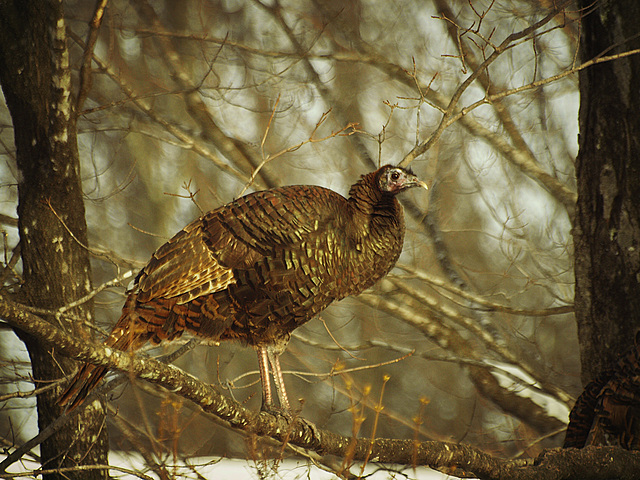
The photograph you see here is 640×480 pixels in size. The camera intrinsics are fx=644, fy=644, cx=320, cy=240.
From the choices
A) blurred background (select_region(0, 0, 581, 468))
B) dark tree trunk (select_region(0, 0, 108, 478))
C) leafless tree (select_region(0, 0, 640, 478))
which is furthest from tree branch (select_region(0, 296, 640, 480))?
blurred background (select_region(0, 0, 581, 468))

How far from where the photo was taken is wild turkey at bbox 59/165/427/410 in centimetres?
195

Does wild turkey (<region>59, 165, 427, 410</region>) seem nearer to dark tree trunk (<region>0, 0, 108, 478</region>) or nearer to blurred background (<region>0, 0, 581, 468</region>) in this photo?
dark tree trunk (<region>0, 0, 108, 478</region>)

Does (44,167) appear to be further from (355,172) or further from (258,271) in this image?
(355,172)

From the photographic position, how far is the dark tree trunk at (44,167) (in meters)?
2.54

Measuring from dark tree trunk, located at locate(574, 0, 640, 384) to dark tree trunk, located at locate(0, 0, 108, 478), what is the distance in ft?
6.76

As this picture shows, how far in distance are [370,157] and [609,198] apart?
1752 mm

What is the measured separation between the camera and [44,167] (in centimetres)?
256

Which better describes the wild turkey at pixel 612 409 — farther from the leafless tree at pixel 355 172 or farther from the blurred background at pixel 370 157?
the blurred background at pixel 370 157

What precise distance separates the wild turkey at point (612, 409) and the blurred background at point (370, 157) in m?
1.39

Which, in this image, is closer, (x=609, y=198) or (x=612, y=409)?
(x=612, y=409)

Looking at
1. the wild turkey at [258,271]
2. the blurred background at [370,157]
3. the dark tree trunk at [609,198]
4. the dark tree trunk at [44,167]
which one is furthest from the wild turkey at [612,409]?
the dark tree trunk at [44,167]

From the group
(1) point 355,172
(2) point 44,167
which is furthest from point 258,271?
(1) point 355,172

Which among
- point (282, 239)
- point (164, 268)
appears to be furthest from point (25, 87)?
point (282, 239)

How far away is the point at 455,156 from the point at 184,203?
2.16m
